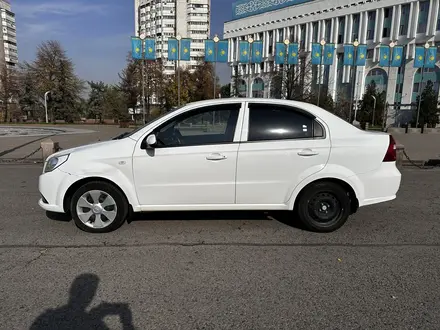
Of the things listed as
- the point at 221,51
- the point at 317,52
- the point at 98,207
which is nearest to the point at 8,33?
Result: the point at 221,51

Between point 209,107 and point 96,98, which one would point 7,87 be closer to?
point 96,98

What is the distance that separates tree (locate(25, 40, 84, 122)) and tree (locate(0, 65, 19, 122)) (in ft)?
10.8

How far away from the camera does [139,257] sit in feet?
11.5

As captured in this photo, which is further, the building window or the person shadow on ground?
the building window

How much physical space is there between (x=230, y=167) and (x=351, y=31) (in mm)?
58081

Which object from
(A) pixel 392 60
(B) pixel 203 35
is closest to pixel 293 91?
(A) pixel 392 60

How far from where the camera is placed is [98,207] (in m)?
4.07

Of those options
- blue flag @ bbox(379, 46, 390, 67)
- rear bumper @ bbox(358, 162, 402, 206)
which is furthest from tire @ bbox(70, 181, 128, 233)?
blue flag @ bbox(379, 46, 390, 67)

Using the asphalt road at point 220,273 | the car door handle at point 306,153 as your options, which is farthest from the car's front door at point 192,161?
the car door handle at point 306,153

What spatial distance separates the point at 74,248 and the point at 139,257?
Answer: 849 millimetres

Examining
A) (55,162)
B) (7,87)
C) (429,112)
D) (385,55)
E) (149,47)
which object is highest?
(385,55)

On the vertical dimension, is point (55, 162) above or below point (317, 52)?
below

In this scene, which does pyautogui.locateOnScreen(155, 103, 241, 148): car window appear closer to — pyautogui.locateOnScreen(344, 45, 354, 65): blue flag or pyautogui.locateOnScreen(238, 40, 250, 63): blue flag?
pyautogui.locateOnScreen(238, 40, 250, 63): blue flag

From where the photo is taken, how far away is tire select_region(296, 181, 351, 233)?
4160 mm
